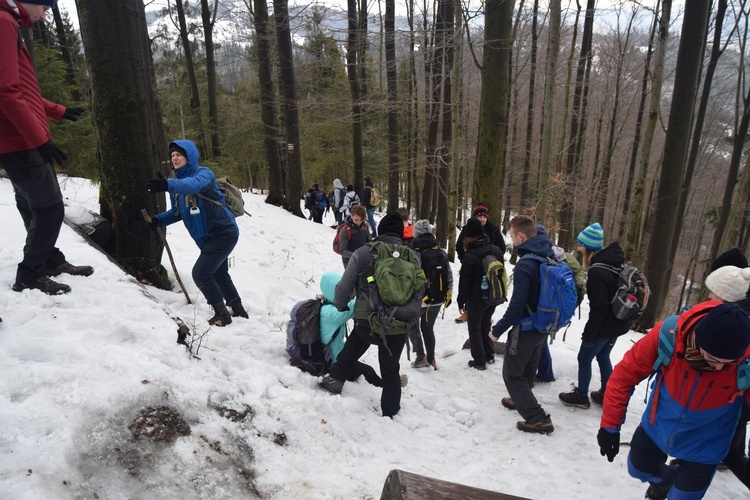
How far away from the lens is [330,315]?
4.10 metres

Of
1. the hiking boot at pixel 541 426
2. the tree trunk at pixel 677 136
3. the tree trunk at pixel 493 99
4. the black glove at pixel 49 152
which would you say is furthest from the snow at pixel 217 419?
the tree trunk at pixel 677 136

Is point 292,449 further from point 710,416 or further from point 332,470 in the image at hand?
point 710,416

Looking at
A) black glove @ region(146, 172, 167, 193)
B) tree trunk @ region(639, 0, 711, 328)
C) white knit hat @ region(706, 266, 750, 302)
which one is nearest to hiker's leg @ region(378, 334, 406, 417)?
white knit hat @ region(706, 266, 750, 302)

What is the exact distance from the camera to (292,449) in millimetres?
2982

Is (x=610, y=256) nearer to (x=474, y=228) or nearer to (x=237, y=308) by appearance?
(x=474, y=228)

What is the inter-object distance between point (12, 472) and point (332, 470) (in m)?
1.84

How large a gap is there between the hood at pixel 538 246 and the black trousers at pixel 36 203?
4166 mm

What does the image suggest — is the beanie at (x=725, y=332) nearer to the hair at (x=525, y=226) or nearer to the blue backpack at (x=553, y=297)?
the blue backpack at (x=553, y=297)

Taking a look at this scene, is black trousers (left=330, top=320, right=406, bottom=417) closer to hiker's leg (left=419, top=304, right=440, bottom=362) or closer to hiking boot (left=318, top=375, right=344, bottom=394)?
hiking boot (left=318, top=375, right=344, bottom=394)

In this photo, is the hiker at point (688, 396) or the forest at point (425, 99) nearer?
the hiker at point (688, 396)

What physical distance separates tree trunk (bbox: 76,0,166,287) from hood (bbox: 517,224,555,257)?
409cm

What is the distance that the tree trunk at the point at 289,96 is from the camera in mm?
13289

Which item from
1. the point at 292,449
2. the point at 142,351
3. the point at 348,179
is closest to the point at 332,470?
the point at 292,449

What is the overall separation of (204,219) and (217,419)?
7.29 ft
